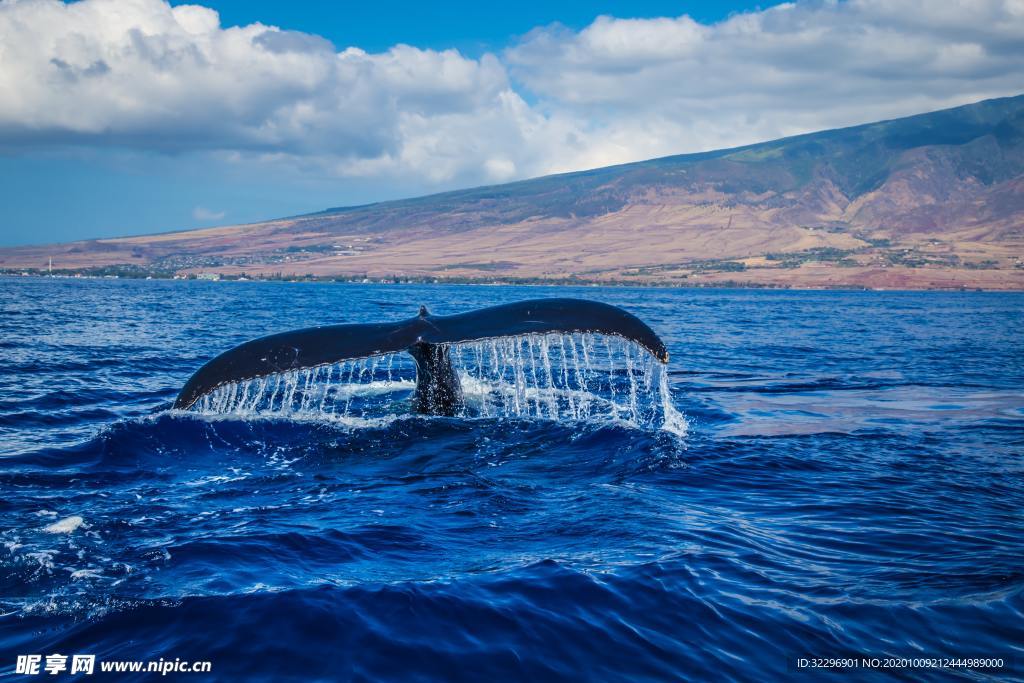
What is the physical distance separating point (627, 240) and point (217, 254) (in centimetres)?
8816

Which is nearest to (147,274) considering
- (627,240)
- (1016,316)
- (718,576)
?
(627,240)

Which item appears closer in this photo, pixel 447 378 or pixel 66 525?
pixel 66 525

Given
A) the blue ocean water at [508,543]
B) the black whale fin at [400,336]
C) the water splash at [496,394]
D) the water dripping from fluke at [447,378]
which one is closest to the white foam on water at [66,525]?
the blue ocean water at [508,543]

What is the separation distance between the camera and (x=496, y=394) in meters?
13.9

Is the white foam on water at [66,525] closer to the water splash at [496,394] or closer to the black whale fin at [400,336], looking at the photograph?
the black whale fin at [400,336]

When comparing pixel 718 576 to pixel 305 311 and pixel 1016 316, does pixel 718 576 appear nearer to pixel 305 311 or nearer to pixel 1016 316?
pixel 305 311

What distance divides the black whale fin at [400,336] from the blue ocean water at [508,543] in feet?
3.10

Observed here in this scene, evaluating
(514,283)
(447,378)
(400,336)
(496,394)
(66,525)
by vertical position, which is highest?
(400,336)

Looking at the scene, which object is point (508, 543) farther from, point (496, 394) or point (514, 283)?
point (514, 283)

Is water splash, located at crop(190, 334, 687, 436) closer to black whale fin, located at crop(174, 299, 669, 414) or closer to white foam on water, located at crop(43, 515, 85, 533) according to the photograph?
black whale fin, located at crop(174, 299, 669, 414)

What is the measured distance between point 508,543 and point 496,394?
25.4 feet

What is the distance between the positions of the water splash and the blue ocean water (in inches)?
25.0

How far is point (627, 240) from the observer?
7077 inches

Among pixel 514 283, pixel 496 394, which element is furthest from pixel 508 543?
pixel 514 283
